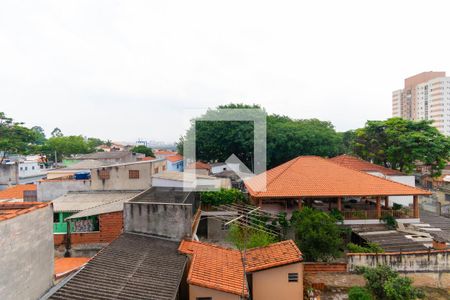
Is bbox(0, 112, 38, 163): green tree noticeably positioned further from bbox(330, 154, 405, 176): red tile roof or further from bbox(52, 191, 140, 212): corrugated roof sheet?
bbox(330, 154, 405, 176): red tile roof

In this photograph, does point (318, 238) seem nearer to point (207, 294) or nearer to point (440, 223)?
point (207, 294)

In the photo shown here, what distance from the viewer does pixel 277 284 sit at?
33.0 ft

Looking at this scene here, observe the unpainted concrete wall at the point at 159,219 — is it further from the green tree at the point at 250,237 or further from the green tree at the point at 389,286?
the green tree at the point at 389,286

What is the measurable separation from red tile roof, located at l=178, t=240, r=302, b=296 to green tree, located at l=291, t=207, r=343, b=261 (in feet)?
4.66

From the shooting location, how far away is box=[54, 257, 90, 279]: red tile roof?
10.1 metres

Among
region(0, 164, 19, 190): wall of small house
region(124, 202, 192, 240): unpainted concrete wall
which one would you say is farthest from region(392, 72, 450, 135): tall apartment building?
region(0, 164, 19, 190): wall of small house

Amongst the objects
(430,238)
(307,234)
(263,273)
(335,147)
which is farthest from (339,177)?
(335,147)

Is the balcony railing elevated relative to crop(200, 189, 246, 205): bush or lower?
lower

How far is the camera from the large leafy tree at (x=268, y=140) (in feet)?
102

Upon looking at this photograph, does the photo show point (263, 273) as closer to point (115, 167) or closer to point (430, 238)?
point (430, 238)

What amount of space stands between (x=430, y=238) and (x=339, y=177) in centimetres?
536

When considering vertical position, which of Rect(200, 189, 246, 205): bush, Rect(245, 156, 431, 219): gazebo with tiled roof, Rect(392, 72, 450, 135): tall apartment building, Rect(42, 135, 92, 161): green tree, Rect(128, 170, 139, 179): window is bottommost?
Rect(200, 189, 246, 205): bush

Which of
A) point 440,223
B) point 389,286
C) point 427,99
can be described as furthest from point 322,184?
point 427,99

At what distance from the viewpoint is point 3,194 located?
22391 mm
